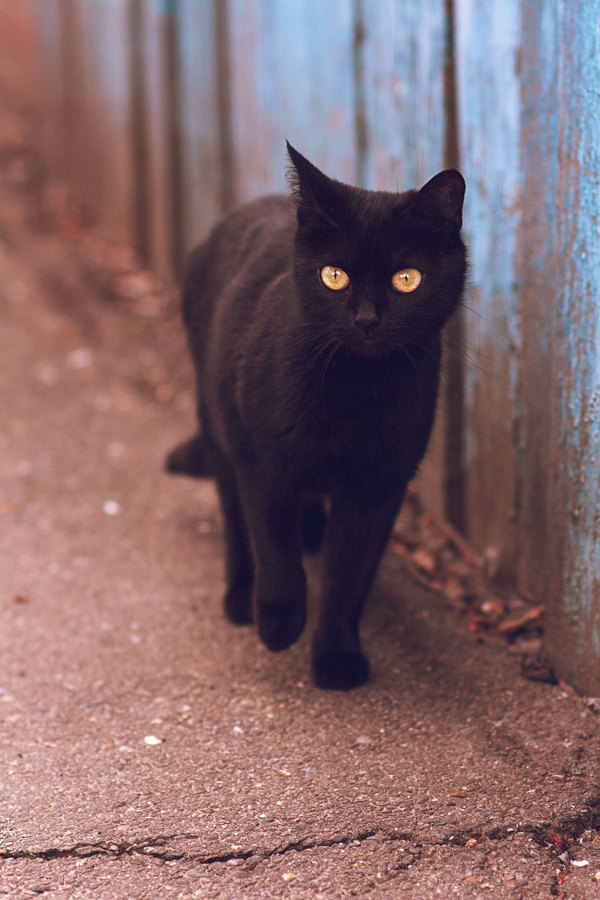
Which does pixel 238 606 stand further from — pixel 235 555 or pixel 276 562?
pixel 276 562

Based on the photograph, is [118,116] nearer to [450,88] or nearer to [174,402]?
[174,402]

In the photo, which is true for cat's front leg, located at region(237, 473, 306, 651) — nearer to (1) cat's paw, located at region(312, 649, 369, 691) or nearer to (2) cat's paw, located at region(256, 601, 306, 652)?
(2) cat's paw, located at region(256, 601, 306, 652)

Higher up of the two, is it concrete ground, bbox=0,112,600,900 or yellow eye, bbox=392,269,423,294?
yellow eye, bbox=392,269,423,294

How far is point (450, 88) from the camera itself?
277 centimetres

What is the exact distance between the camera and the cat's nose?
2002 mm

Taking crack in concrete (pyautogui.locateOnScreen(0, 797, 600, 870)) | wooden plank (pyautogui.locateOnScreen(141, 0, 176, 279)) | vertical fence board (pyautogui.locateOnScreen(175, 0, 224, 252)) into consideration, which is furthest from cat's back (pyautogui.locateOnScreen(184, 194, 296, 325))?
wooden plank (pyautogui.locateOnScreen(141, 0, 176, 279))

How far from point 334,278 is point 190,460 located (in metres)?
1.26

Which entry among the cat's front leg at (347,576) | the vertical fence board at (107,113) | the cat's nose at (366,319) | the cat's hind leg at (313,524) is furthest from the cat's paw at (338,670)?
the vertical fence board at (107,113)

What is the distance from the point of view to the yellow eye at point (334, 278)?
2.07 metres

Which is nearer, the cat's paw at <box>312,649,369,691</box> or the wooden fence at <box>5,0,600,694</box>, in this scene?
the wooden fence at <box>5,0,600,694</box>

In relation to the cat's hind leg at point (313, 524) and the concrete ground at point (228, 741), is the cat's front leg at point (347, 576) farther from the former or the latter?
the cat's hind leg at point (313, 524)

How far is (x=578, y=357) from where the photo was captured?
2.17 m

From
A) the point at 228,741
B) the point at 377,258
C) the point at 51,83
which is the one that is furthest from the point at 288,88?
the point at 51,83

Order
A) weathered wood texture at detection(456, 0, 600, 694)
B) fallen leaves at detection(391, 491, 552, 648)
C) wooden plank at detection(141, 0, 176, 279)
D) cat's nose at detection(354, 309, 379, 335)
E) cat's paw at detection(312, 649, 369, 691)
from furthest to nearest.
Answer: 1. wooden plank at detection(141, 0, 176, 279)
2. fallen leaves at detection(391, 491, 552, 648)
3. cat's paw at detection(312, 649, 369, 691)
4. weathered wood texture at detection(456, 0, 600, 694)
5. cat's nose at detection(354, 309, 379, 335)
